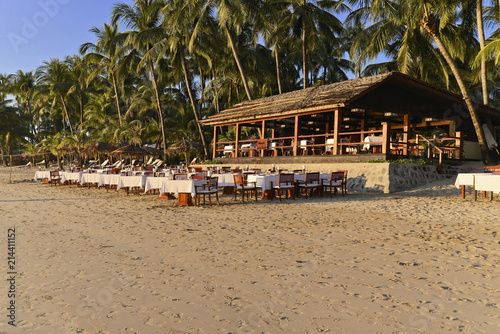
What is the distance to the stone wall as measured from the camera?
511 inches

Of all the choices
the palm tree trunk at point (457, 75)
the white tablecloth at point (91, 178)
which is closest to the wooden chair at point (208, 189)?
the white tablecloth at point (91, 178)

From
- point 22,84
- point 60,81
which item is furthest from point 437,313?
point 22,84

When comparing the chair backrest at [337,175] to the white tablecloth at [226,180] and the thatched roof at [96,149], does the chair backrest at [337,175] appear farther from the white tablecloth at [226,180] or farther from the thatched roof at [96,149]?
the thatched roof at [96,149]

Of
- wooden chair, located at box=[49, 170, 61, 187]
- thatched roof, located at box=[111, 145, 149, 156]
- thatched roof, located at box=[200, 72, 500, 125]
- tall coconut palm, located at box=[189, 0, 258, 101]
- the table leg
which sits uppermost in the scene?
tall coconut palm, located at box=[189, 0, 258, 101]

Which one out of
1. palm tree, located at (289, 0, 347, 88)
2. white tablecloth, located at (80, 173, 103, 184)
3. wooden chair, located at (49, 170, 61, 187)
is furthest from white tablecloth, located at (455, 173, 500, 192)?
wooden chair, located at (49, 170, 61, 187)

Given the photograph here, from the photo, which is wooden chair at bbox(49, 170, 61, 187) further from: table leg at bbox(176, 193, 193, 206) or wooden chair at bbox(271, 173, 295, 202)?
wooden chair at bbox(271, 173, 295, 202)

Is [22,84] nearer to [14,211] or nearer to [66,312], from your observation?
[14,211]

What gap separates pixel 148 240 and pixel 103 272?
5.44 ft

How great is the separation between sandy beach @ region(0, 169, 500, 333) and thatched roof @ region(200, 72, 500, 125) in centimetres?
803

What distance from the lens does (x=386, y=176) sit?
12.9m

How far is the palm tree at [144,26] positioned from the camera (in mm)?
25828

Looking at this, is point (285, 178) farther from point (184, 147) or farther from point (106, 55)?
point (106, 55)

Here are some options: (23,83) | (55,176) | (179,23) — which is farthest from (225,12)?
→ (23,83)

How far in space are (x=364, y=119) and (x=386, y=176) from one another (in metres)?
7.83
